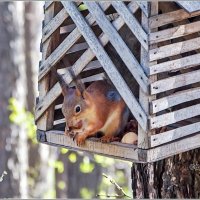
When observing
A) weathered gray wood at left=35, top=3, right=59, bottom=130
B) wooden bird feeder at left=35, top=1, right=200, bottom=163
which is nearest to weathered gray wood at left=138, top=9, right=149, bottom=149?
wooden bird feeder at left=35, top=1, right=200, bottom=163

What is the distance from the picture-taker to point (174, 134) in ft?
8.61

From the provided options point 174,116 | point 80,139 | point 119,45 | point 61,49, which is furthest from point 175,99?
point 61,49

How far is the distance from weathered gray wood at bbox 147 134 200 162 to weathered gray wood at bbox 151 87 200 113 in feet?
0.49

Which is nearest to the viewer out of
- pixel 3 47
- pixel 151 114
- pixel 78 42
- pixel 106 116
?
pixel 151 114

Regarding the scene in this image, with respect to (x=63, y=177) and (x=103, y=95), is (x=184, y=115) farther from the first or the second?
(x=63, y=177)

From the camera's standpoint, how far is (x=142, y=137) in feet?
8.38

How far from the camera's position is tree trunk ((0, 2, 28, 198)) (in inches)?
240

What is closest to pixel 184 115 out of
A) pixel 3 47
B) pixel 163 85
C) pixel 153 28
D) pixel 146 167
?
pixel 163 85

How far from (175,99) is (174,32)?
0.26 m

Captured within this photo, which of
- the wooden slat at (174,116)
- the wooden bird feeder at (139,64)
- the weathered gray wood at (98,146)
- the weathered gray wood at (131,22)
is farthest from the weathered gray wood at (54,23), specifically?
the wooden slat at (174,116)

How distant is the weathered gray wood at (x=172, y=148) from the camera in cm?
255

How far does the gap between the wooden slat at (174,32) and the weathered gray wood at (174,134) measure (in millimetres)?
358

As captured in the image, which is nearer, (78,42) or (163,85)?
(163,85)

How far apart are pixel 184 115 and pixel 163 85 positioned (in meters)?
0.19
